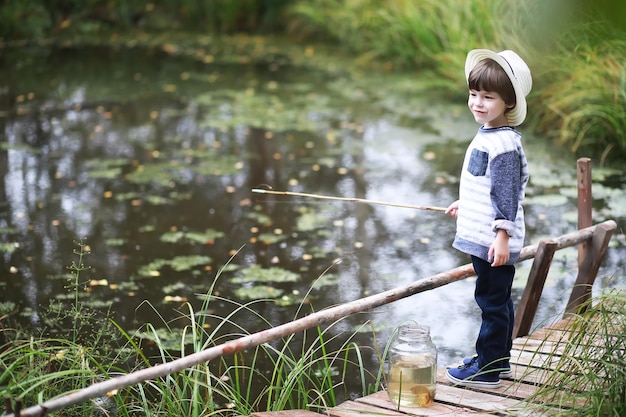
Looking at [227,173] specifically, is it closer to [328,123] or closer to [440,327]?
[328,123]

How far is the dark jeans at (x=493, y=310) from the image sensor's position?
124 inches

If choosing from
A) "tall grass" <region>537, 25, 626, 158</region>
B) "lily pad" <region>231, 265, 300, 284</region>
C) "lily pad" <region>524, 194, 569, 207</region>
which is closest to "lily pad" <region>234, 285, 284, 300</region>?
"lily pad" <region>231, 265, 300, 284</region>

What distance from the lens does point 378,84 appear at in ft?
35.3

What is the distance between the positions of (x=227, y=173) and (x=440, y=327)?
3289mm

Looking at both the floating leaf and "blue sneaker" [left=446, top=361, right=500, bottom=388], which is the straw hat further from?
the floating leaf

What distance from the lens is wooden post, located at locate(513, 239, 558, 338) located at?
3.75 m

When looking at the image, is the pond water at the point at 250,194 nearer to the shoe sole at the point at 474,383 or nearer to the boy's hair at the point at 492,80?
the shoe sole at the point at 474,383

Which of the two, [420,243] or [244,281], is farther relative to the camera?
[420,243]

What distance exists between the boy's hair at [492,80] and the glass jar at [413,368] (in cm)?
82

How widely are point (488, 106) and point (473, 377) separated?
928 mm

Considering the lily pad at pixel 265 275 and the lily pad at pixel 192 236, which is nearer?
the lily pad at pixel 265 275

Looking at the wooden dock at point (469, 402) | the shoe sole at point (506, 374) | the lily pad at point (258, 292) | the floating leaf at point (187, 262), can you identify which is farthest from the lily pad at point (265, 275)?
the shoe sole at point (506, 374)

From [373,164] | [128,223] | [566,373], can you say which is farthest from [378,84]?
[566,373]

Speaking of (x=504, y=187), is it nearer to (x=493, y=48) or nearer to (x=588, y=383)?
(x=588, y=383)
